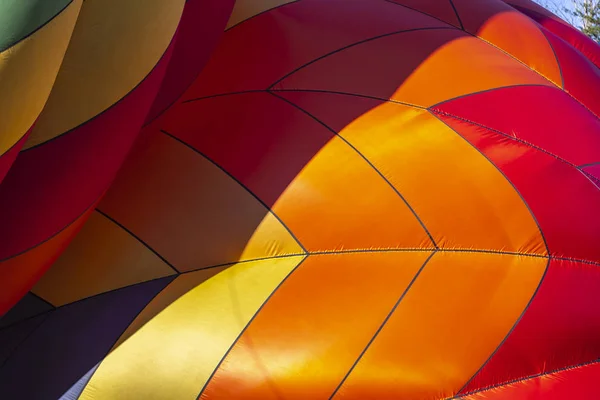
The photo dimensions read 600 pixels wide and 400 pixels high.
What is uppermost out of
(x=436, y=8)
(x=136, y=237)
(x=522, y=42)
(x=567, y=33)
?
(x=567, y=33)

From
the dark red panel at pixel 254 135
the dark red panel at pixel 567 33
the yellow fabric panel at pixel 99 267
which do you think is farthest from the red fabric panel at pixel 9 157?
the dark red panel at pixel 567 33

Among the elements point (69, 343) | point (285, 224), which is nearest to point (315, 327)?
point (285, 224)

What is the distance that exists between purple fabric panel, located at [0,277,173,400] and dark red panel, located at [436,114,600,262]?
1.68 metres

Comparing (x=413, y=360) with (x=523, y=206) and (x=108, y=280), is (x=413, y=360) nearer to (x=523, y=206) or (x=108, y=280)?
(x=523, y=206)

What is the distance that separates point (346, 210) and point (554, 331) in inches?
42.4

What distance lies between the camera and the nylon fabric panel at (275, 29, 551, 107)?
3824mm

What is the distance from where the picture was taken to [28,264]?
9.59 feet

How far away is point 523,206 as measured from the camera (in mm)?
3520

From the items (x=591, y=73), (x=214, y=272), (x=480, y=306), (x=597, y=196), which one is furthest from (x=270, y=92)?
(x=591, y=73)

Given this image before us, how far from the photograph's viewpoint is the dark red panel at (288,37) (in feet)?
12.6

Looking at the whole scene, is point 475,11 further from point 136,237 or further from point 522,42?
point 136,237

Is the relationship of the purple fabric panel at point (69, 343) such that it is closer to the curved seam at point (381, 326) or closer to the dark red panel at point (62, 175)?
the dark red panel at point (62, 175)

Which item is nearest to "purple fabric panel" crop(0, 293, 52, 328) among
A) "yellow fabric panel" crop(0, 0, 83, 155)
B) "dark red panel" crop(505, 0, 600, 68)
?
"yellow fabric panel" crop(0, 0, 83, 155)

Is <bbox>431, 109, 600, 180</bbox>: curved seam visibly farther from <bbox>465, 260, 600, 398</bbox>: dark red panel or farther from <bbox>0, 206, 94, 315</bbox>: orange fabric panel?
<bbox>0, 206, 94, 315</bbox>: orange fabric panel
